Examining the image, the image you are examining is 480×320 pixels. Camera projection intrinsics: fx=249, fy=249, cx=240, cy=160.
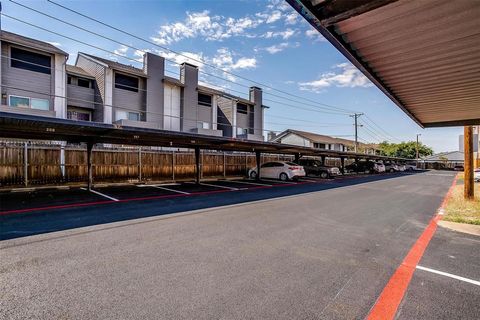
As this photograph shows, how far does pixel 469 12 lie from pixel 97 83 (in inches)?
809

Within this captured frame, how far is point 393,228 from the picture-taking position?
21.5 feet

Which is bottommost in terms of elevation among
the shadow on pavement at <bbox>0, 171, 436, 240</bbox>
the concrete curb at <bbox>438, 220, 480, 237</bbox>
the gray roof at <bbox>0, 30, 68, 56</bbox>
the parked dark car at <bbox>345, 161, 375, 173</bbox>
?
the concrete curb at <bbox>438, 220, 480, 237</bbox>

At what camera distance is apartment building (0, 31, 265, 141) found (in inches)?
563

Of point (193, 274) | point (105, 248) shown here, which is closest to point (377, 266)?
point (193, 274)

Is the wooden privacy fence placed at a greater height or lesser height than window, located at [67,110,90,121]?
lesser

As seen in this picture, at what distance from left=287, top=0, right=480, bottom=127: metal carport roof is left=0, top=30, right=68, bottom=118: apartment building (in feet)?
49.7

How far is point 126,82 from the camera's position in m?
19.3

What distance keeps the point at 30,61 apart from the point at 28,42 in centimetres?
104

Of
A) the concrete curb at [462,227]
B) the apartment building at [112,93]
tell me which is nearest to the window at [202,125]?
the apartment building at [112,93]

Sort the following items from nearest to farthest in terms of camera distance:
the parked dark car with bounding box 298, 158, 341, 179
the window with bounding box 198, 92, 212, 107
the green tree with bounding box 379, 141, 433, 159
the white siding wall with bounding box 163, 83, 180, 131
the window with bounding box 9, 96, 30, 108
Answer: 1. the window with bounding box 9, 96, 30, 108
2. the white siding wall with bounding box 163, 83, 180, 131
3. the window with bounding box 198, 92, 212, 107
4. the parked dark car with bounding box 298, 158, 341, 179
5. the green tree with bounding box 379, 141, 433, 159

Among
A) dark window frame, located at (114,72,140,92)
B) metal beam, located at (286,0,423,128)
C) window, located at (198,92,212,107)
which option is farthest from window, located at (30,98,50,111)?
metal beam, located at (286,0,423,128)

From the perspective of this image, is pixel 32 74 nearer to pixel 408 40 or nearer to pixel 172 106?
pixel 172 106

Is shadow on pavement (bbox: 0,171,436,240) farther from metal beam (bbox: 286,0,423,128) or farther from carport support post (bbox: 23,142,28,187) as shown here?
metal beam (bbox: 286,0,423,128)

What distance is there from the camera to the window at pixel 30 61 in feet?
46.8
